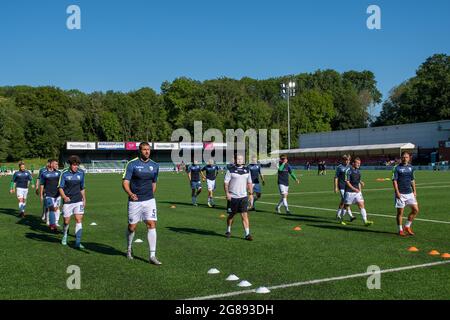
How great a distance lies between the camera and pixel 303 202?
72.3 feet

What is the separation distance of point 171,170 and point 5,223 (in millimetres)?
66055

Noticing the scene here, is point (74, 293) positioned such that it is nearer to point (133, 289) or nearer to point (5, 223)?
point (133, 289)

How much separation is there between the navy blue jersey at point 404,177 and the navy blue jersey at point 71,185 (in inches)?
305

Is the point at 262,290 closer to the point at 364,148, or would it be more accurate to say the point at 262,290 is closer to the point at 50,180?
the point at 50,180


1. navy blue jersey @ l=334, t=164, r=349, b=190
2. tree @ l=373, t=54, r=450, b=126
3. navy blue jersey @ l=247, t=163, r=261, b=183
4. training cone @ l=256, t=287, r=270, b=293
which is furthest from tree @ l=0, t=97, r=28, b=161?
training cone @ l=256, t=287, r=270, b=293

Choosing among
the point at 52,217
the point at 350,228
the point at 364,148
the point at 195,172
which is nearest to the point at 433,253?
the point at 350,228

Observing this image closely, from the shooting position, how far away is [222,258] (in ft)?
32.3

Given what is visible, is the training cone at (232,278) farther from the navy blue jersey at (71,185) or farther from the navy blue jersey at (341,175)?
the navy blue jersey at (341,175)

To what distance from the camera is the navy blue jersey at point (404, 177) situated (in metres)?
12.4

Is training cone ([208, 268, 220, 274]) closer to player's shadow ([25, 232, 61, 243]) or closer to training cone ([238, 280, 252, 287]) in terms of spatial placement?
training cone ([238, 280, 252, 287])

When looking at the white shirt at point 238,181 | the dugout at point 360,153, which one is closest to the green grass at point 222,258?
the white shirt at point 238,181

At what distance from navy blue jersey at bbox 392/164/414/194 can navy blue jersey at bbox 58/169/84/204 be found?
25.4ft

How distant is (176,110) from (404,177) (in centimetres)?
10456

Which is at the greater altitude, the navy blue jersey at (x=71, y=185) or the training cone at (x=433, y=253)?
the navy blue jersey at (x=71, y=185)
